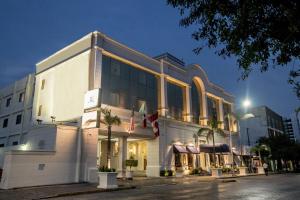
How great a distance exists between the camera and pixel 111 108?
28.6 metres

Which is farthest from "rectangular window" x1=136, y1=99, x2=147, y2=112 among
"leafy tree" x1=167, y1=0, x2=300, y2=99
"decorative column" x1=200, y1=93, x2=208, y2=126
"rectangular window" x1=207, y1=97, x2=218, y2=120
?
"leafy tree" x1=167, y1=0, x2=300, y2=99

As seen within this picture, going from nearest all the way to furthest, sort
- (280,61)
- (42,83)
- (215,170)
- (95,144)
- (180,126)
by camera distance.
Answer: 1. (280,61)
2. (95,144)
3. (215,170)
4. (42,83)
5. (180,126)

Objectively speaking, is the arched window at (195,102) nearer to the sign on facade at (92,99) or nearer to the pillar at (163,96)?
the pillar at (163,96)

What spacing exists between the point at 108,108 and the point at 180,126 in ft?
43.1

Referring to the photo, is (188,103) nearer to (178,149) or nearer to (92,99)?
(178,149)

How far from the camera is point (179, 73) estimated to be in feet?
132

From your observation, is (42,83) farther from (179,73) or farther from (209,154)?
(209,154)

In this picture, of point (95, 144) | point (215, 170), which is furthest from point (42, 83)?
point (215, 170)

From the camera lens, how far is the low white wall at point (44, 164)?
20.8 m

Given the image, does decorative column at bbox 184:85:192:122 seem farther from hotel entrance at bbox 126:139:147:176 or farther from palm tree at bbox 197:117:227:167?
hotel entrance at bbox 126:139:147:176

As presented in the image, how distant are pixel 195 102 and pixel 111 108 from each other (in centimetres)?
1888

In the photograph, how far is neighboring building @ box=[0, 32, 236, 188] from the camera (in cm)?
2484

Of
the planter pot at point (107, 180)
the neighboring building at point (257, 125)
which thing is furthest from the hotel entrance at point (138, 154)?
the neighboring building at point (257, 125)

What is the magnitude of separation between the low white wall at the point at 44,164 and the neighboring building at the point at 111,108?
8 cm
